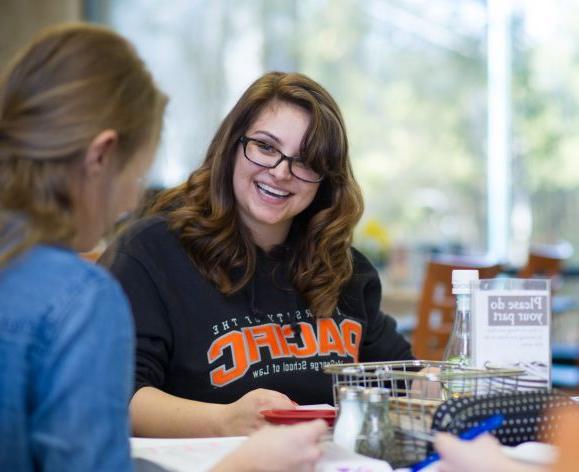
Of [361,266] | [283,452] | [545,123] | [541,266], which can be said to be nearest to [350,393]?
[283,452]

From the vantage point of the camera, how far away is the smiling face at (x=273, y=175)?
1883 millimetres

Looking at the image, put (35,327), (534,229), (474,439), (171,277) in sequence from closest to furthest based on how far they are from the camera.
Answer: (35,327), (474,439), (171,277), (534,229)

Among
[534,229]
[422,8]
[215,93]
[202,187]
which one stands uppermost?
[422,8]

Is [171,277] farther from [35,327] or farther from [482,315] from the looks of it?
[35,327]

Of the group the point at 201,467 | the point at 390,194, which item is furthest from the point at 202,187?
the point at 390,194

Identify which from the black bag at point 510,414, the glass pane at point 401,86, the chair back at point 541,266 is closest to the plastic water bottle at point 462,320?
the black bag at point 510,414

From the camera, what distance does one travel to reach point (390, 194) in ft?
19.3

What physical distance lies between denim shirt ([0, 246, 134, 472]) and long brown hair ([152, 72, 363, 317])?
0.86 metres

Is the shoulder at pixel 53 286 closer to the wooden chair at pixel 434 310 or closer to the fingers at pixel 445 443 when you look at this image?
the fingers at pixel 445 443

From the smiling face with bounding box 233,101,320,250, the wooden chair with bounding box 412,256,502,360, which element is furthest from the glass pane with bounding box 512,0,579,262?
the smiling face with bounding box 233,101,320,250

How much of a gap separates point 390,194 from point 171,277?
13.8 ft

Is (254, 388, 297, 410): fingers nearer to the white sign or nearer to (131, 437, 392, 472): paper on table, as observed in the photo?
(131, 437, 392, 472): paper on table

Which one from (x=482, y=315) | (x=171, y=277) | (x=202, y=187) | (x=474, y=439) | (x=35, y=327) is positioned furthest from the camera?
(x=202, y=187)

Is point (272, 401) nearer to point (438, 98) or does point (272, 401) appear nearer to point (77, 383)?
point (77, 383)
